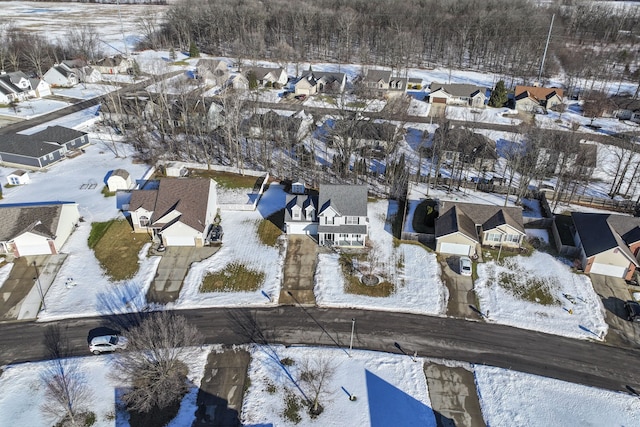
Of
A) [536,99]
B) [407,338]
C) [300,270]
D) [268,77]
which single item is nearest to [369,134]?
[300,270]

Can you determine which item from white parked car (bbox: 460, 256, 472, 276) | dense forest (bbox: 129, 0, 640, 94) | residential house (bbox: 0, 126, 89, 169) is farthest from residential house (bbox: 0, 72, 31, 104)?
white parked car (bbox: 460, 256, 472, 276)

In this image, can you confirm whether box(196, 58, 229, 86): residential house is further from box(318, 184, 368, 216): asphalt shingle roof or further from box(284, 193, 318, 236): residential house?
box(318, 184, 368, 216): asphalt shingle roof

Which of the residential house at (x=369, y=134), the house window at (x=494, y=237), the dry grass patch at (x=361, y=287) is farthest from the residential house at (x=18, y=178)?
the house window at (x=494, y=237)

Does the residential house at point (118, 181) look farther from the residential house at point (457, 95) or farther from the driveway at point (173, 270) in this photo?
the residential house at point (457, 95)

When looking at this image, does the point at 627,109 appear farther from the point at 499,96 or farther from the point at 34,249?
the point at 34,249

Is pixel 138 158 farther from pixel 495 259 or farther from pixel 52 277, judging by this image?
pixel 495 259

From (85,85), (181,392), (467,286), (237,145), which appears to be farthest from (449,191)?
(85,85)
